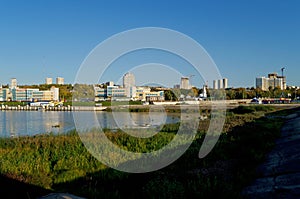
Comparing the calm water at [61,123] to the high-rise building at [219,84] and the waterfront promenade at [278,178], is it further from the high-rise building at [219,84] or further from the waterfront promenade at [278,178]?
the waterfront promenade at [278,178]

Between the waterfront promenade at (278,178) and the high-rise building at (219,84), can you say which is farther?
the high-rise building at (219,84)

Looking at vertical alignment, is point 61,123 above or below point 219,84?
below

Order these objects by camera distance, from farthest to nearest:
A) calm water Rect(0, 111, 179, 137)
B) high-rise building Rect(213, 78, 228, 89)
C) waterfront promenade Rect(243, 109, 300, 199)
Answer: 1. high-rise building Rect(213, 78, 228, 89)
2. calm water Rect(0, 111, 179, 137)
3. waterfront promenade Rect(243, 109, 300, 199)

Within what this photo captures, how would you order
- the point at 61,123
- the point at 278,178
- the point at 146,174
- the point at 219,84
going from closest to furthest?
1. the point at 278,178
2. the point at 146,174
3. the point at 219,84
4. the point at 61,123

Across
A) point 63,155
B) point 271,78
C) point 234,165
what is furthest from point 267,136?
point 271,78

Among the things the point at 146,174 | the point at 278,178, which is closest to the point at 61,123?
the point at 146,174

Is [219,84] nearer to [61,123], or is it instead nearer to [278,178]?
[61,123]

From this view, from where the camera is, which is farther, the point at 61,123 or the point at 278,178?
the point at 61,123

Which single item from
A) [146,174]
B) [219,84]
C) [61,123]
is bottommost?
[61,123]

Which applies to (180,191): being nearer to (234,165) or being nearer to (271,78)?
(234,165)

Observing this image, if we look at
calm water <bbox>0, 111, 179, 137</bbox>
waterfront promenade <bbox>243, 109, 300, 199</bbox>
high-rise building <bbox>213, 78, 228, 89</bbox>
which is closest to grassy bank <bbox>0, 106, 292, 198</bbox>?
waterfront promenade <bbox>243, 109, 300, 199</bbox>

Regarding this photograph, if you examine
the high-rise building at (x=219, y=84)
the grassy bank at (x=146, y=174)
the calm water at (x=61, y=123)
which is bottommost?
the calm water at (x=61, y=123)

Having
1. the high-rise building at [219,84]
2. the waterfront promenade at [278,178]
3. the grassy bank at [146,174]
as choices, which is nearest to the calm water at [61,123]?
the high-rise building at [219,84]

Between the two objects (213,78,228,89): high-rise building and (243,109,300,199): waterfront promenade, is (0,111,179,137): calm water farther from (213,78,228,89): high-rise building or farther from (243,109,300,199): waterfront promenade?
(243,109,300,199): waterfront promenade
